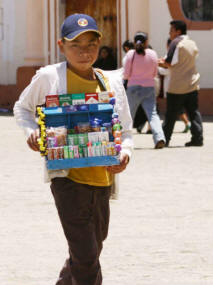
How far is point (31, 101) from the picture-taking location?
4.86 meters

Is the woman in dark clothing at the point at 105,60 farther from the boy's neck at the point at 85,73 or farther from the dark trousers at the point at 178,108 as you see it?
the boy's neck at the point at 85,73

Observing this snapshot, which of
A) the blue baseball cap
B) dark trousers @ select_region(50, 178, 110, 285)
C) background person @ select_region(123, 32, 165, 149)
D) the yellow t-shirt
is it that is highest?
the blue baseball cap

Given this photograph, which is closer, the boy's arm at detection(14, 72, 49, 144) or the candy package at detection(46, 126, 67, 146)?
the candy package at detection(46, 126, 67, 146)

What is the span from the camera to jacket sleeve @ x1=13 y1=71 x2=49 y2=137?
4809 millimetres

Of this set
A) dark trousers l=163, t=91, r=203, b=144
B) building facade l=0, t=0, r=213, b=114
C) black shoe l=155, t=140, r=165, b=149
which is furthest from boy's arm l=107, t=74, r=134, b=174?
building facade l=0, t=0, r=213, b=114

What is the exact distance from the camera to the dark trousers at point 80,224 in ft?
15.4

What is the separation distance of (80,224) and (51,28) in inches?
A: 728

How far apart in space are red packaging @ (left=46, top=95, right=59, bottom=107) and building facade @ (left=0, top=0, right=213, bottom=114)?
662 inches

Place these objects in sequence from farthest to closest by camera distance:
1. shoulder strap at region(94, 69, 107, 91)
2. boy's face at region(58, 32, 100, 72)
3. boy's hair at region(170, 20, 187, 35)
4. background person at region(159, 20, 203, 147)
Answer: boy's hair at region(170, 20, 187, 35) < background person at region(159, 20, 203, 147) < shoulder strap at region(94, 69, 107, 91) < boy's face at region(58, 32, 100, 72)

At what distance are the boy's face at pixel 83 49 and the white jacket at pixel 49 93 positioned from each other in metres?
0.10

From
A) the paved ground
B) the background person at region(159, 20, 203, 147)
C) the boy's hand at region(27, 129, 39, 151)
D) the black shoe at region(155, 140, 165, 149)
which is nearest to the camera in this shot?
the boy's hand at region(27, 129, 39, 151)

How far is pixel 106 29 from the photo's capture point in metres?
23.2

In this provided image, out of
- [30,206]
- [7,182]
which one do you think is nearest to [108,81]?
[30,206]

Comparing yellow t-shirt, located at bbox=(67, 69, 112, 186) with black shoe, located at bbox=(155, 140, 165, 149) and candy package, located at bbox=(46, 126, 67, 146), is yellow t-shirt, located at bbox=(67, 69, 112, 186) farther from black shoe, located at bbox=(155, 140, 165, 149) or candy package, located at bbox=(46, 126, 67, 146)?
black shoe, located at bbox=(155, 140, 165, 149)
